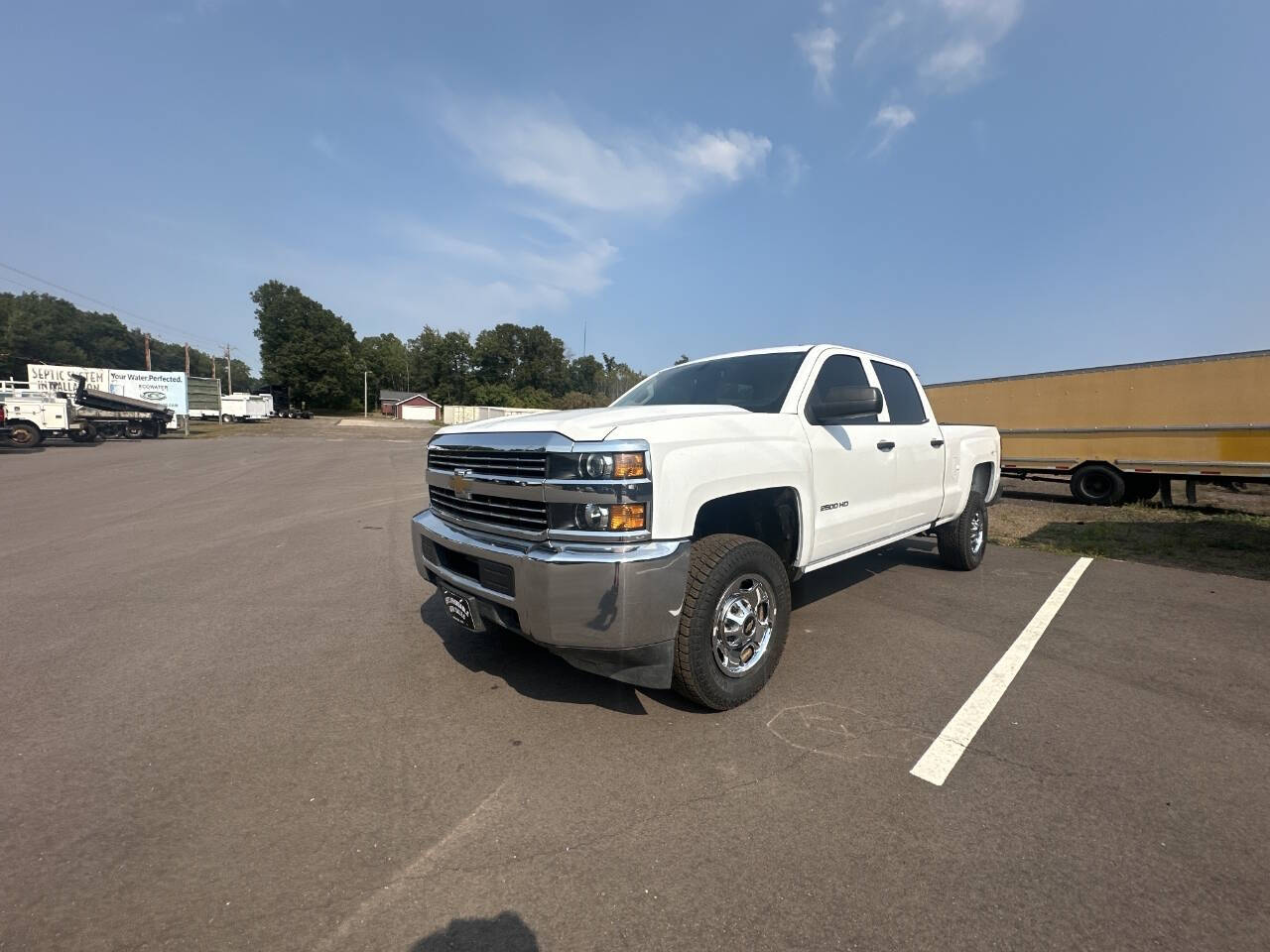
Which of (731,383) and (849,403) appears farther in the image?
(731,383)

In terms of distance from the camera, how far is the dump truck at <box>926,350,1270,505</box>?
8.78 metres

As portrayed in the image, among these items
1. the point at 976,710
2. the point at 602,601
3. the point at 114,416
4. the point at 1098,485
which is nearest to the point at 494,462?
the point at 602,601

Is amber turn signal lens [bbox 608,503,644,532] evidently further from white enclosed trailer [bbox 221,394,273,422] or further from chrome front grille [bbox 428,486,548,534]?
white enclosed trailer [bbox 221,394,273,422]

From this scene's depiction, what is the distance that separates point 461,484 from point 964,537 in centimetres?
465

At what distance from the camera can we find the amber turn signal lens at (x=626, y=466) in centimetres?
239

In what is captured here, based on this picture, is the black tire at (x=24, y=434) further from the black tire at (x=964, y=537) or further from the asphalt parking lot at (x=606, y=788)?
the black tire at (x=964, y=537)

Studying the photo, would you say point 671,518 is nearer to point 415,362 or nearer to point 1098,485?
point 1098,485

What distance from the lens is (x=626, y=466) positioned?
94.3 inches

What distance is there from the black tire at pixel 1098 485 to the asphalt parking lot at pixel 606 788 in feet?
24.3

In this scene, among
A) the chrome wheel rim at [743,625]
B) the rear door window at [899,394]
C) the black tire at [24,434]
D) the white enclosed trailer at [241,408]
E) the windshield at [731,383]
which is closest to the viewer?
the chrome wheel rim at [743,625]

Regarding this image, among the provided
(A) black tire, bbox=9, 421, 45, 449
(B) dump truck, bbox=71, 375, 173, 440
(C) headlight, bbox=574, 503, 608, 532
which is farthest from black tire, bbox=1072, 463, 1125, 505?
(B) dump truck, bbox=71, 375, 173, 440

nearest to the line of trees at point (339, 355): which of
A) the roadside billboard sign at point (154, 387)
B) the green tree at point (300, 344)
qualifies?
the green tree at point (300, 344)

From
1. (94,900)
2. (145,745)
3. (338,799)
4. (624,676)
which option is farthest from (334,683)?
(624,676)

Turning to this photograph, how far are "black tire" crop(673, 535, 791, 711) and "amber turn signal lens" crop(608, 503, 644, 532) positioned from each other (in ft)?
1.31
